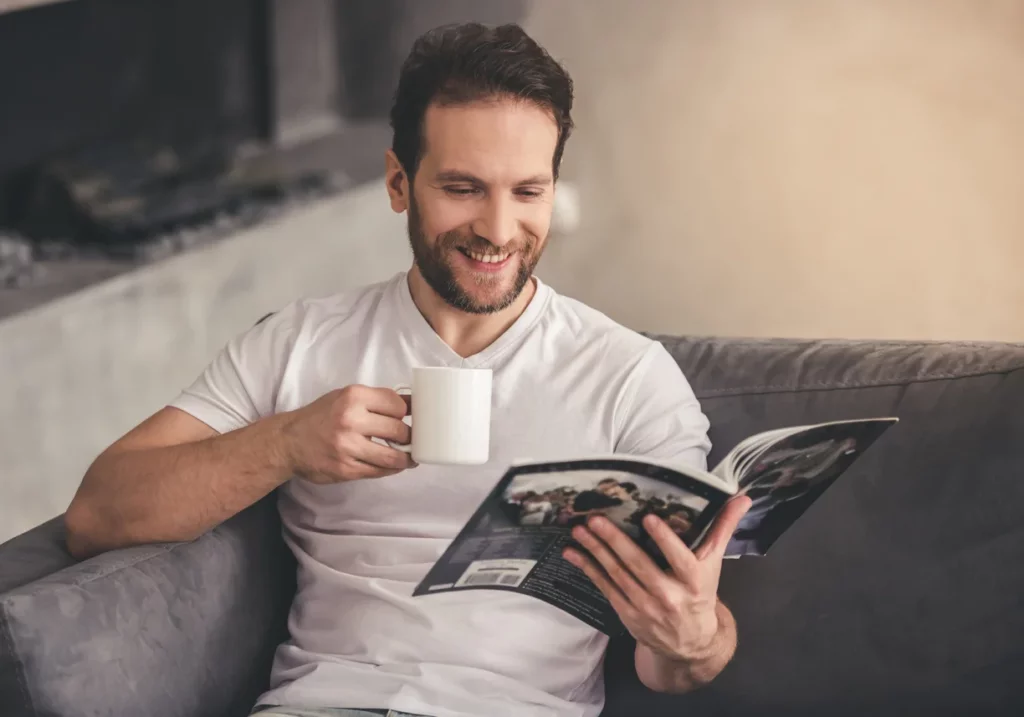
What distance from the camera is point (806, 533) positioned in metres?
1.48

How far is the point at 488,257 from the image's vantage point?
1479mm

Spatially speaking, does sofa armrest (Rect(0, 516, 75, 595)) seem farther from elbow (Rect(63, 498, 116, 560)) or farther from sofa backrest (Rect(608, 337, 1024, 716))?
sofa backrest (Rect(608, 337, 1024, 716))

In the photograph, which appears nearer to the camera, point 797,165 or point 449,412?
point 449,412

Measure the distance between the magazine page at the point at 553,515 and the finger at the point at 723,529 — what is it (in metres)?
0.02

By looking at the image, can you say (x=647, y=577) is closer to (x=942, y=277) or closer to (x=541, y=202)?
(x=541, y=202)

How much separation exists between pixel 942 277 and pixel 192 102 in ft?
7.67

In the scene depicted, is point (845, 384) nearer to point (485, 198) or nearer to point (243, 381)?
point (485, 198)

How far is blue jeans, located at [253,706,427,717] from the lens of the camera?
1.30 meters

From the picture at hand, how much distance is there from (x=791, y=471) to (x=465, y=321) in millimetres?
499

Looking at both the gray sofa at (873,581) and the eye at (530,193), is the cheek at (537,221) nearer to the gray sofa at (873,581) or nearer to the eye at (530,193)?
the eye at (530,193)

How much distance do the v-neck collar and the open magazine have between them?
0.31 m

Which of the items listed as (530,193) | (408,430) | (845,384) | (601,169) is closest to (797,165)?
(601,169)

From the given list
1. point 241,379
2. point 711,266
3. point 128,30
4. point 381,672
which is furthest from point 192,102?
point 381,672

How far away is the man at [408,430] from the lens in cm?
134
